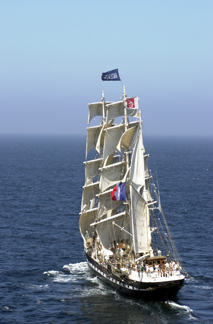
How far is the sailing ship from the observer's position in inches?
2322

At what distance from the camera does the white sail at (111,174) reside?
69.4 metres

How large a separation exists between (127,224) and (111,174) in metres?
6.88

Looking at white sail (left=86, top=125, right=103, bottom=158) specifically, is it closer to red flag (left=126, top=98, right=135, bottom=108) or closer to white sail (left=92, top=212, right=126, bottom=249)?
red flag (left=126, top=98, right=135, bottom=108)

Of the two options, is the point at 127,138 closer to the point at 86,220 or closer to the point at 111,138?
the point at 111,138

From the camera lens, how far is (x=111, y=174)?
229 feet

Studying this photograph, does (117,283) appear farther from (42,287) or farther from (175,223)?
(175,223)

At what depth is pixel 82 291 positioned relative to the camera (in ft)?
206

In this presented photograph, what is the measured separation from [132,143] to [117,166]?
4963 mm

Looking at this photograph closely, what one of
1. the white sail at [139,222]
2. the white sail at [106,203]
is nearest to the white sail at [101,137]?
the white sail at [106,203]

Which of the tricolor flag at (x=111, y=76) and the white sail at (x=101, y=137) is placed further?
the white sail at (x=101, y=137)

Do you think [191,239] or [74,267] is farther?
[191,239]

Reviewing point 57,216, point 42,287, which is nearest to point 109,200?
point 42,287

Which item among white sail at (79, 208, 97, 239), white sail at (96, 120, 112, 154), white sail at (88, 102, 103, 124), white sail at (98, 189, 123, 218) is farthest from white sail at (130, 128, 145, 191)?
white sail at (88, 102, 103, 124)

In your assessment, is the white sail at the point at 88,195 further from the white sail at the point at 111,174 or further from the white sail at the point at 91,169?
the white sail at the point at 111,174
